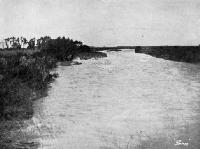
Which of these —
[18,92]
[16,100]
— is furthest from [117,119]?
[18,92]

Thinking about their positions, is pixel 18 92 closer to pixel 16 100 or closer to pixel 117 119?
pixel 16 100

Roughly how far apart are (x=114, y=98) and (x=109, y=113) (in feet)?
16.5

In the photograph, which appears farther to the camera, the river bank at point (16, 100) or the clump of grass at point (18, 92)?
the clump of grass at point (18, 92)

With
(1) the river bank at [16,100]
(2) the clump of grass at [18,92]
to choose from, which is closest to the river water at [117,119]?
(1) the river bank at [16,100]

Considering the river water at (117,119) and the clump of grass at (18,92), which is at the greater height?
the clump of grass at (18,92)

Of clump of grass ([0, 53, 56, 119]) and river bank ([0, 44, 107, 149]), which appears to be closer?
river bank ([0, 44, 107, 149])

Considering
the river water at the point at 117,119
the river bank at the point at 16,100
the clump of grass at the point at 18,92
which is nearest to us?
the river water at the point at 117,119

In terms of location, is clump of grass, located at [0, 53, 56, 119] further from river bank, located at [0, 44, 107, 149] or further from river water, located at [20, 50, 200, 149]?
river water, located at [20, 50, 200, 149]

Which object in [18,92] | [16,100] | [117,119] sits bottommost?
[117,119]

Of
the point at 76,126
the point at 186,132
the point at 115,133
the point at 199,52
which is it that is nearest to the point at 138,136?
the point at 115,133

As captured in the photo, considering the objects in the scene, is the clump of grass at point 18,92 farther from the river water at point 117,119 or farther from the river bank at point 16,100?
the river water at point 117,119

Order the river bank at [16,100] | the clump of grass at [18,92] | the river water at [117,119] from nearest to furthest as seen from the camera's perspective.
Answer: the river water at [117,119], the river bank at [16,100], the clump of grass at [18,92]

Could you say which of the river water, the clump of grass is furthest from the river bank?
the river water

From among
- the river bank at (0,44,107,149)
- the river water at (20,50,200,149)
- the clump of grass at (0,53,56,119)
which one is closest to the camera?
the river water at (20,50,200,149)
